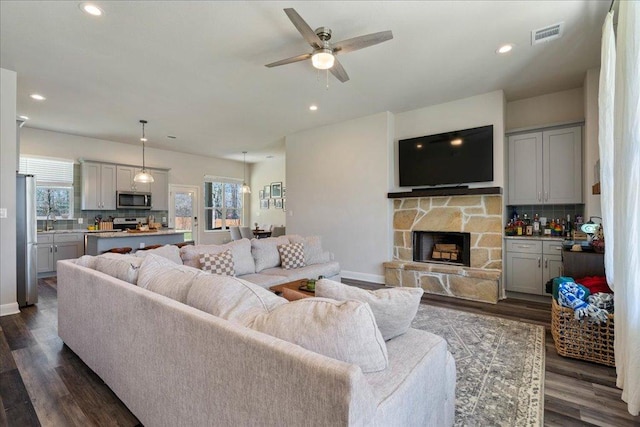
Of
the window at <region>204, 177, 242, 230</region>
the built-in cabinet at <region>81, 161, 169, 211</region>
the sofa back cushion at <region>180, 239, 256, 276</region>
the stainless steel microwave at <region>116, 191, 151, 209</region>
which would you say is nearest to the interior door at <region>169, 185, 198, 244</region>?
the window at <region>204, 177, 242, 230</region>

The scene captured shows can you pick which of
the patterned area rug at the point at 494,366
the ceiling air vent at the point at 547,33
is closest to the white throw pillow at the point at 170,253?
the patterned area rug at the point at 494,366

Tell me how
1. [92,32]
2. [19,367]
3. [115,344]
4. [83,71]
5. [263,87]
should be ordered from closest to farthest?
[115,344] → [19,367] → [92,32] → [83,71] → [263,87]

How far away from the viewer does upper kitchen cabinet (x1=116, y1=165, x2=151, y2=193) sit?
6.66m

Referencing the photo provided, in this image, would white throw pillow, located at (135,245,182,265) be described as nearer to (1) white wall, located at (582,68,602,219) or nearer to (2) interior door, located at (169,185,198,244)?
(1) white wall, located at (582,68,602,219)

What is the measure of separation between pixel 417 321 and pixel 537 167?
2.88 m

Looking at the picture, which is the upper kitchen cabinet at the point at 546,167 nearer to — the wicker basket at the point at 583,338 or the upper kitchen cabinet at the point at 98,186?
the wicker basket at the point at 583,338

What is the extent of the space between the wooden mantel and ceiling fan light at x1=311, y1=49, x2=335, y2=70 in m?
2.72

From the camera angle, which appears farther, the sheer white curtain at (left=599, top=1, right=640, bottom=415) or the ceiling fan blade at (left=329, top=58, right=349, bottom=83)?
the ceiling fan blade at (left=329, top=58, right=349, bottom=83)

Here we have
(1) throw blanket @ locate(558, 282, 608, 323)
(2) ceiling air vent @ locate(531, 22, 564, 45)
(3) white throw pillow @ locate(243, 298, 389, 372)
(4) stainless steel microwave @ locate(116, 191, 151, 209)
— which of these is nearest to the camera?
(3) white throw pillow @ locate(243, 298, 389, 372)

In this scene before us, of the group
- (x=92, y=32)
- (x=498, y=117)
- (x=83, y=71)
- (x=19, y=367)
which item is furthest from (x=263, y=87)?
(x=19, y=367)

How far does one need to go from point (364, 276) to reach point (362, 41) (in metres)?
3.80

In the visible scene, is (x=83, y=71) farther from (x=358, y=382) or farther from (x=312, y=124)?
(x=358, y=382)

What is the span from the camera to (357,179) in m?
5.39

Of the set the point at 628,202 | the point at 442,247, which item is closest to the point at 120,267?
the point at 628,202
